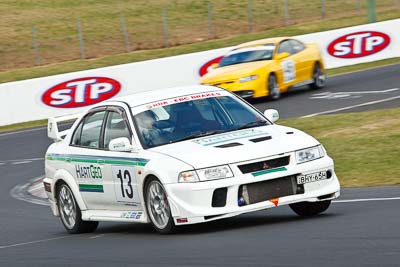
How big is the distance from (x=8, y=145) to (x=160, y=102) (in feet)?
45.3

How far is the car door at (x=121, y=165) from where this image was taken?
11016 millimetres

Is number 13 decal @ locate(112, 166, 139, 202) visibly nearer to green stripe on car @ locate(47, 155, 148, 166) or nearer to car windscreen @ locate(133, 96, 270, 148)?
green stripe on car @ locate(47, 155, 148, 166)

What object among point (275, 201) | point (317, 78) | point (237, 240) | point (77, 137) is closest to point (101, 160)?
point (77, 137)

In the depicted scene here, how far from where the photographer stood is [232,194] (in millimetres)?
10141

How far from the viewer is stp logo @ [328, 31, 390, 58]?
118 feet

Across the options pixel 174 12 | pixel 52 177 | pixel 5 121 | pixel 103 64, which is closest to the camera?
pixel 52 177

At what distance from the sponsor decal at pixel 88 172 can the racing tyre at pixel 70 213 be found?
35 centimetres

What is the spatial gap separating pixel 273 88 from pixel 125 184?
16267 millimetres

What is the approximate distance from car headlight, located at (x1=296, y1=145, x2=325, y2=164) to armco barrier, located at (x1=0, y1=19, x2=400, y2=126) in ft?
63.8

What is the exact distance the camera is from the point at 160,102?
1153cm

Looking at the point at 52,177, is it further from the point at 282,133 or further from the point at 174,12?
the point at 174,12

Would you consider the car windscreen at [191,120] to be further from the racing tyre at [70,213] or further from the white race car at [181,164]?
the racing tyre at [70,213]

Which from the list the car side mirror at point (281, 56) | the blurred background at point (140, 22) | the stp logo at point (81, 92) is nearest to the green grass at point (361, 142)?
the car side mirror at point (281, 56)

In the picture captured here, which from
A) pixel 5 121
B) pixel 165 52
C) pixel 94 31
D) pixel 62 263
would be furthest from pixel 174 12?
pixel 62 263
